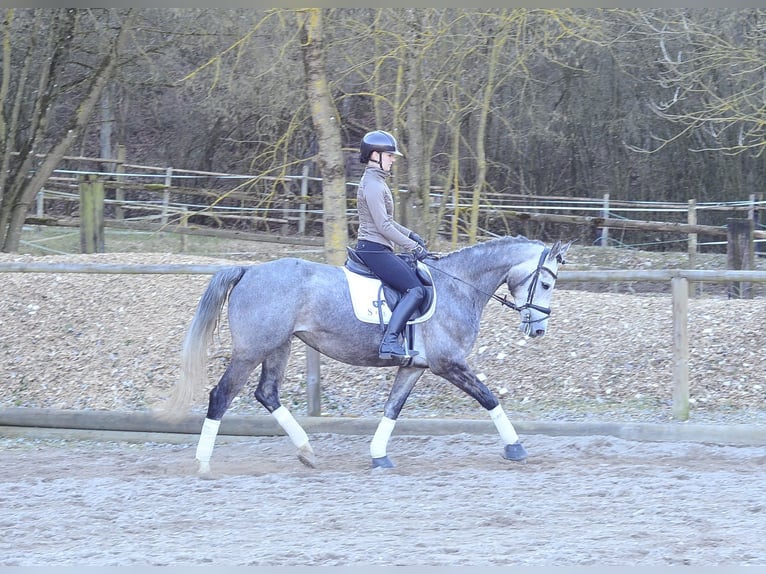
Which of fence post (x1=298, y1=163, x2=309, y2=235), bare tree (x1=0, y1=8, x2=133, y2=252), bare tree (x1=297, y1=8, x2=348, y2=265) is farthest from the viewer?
fence post (x1=298, y1=163, x2=309, y2=235)

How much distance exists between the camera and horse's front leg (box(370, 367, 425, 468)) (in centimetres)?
699

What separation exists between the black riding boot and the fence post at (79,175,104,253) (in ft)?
27.0

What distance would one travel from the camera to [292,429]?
712 cm

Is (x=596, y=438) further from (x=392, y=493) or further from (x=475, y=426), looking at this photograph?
(x=392, y=493)

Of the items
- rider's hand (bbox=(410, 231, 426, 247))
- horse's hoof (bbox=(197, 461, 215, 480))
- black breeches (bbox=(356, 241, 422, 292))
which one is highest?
rider's hand (bbox=(410, 231, 426, 247))

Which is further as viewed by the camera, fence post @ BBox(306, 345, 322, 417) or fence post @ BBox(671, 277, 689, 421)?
fence post @ BBox(306, 345, 322, 417)

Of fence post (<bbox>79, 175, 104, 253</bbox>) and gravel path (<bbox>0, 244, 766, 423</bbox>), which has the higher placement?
fence post (<bbox>79, 175, 104, 253</bbox>)

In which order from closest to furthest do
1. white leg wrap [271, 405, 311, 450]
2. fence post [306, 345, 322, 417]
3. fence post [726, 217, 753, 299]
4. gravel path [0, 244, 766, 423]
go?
1. white leg wrap [271, 405, 311, 450]
2. fence post [306, 345, 322, 417]
3. gravel path [0, 244, 766, 423]
4. fence post [726, 217, 753, 299]

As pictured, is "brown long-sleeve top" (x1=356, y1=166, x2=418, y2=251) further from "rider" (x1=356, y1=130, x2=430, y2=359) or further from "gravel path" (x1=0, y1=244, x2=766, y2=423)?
"gravel path" (x1=0, y1=244, x2=766, y2=423)

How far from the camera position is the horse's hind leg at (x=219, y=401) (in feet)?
22.4

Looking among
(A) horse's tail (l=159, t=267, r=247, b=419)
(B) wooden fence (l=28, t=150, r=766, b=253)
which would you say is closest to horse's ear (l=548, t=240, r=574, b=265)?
(A) horse's tail (l=159, t=267, r=247, b=419)

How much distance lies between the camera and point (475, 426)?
26.0 ft

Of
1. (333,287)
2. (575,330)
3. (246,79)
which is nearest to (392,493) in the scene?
(333,287)

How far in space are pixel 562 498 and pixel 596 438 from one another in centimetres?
176
